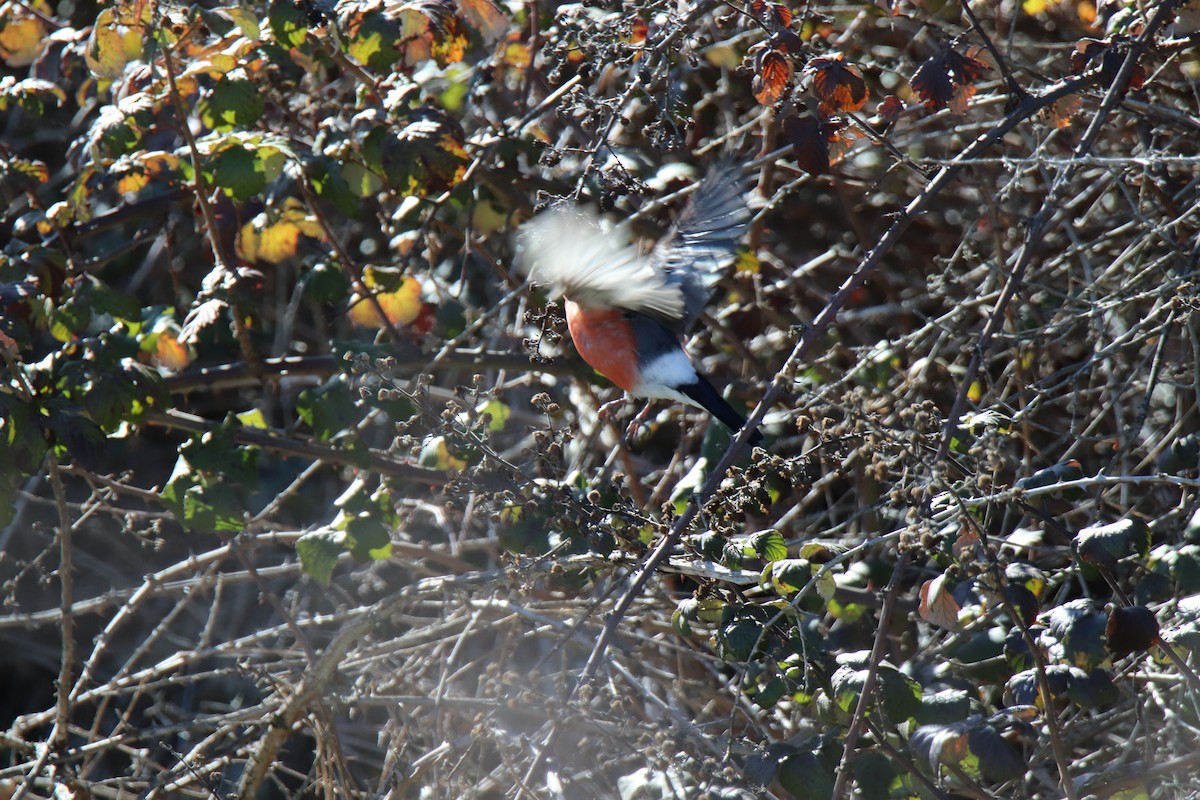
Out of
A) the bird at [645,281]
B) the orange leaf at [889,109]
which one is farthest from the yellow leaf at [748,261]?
the orange leaf at [889,109]

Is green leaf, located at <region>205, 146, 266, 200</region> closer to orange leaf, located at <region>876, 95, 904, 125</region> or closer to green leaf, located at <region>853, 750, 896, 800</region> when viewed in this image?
orange leaf, located at <region>876, 95, 904, 125</region>

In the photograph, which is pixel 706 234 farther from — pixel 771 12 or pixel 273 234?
pixel 273 234

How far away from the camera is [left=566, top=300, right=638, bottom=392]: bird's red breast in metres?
2.77

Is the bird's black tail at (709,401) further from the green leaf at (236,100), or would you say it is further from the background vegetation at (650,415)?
the green leaf at (236,100)

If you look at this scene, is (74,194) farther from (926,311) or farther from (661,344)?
(926,311)

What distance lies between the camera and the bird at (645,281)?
233 cm

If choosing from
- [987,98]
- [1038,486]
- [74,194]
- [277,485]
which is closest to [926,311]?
[987,98]

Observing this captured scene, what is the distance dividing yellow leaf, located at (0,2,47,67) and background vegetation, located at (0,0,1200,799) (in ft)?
0.05

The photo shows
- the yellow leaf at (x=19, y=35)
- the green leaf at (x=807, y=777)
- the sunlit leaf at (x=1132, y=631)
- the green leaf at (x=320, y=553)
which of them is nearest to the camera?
the sunlit leaf at (x=1132, y=631)

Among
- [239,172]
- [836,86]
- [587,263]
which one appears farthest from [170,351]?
[836,86]

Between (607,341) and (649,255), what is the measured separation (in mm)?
273

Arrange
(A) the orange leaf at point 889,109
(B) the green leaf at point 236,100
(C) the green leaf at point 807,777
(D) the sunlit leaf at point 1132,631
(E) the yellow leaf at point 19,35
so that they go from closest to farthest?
(D) the sunlit leaf at point 1132,631
(C) the green leaf at point 807,777
(A) the orange leaf at point 889,109
(B) the green leaf at point 236,100
(E) the yellow leaf at point 19,35

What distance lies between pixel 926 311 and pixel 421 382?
8.25 feet

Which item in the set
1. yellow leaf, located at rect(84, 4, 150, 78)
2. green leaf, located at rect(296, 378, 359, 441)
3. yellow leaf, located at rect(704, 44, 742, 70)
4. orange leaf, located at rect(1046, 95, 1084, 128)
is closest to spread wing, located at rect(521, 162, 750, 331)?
green leaf, located at rect(296, 378, 359, 441)
